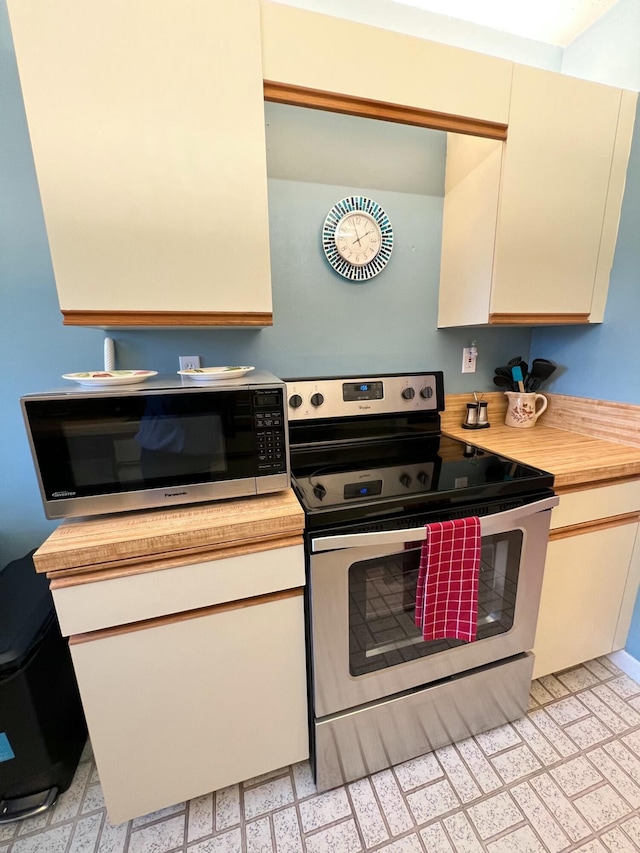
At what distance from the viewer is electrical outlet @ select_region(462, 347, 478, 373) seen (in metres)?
1.69

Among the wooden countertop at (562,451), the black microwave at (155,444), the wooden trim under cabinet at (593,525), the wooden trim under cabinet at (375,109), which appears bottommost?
the wooden trim under cabinet at (593,525)

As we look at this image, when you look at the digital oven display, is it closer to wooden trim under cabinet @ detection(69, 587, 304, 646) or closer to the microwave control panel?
the microwave control panel

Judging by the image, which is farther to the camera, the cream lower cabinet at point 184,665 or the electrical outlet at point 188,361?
the electrical outlet at point 188,361

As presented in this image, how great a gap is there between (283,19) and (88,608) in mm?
1537

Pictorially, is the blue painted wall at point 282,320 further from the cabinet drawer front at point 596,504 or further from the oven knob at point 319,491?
the cabinet drawer front at point 596,504

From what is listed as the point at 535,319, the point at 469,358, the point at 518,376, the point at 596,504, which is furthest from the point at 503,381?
the point at 596,504

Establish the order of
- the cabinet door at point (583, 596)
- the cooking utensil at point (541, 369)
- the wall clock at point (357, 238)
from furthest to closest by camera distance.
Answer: the cooking utensil at point (541, 369) < the wall clock at point (357, 238) < the cabinet door at point (583, 596)

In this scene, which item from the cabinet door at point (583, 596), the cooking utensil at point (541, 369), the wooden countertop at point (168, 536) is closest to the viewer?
the wooden countertop at point (168, 536)

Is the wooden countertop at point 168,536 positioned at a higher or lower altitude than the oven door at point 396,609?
higher

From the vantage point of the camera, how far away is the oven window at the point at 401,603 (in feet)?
3.32

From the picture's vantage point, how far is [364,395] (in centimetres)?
149

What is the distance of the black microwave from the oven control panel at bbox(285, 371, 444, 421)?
16.6 inches

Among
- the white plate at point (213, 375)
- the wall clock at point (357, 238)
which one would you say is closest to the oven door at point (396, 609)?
the white plate at point (213, 375)

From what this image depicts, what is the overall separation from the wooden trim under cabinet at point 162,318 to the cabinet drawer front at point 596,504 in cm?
114
